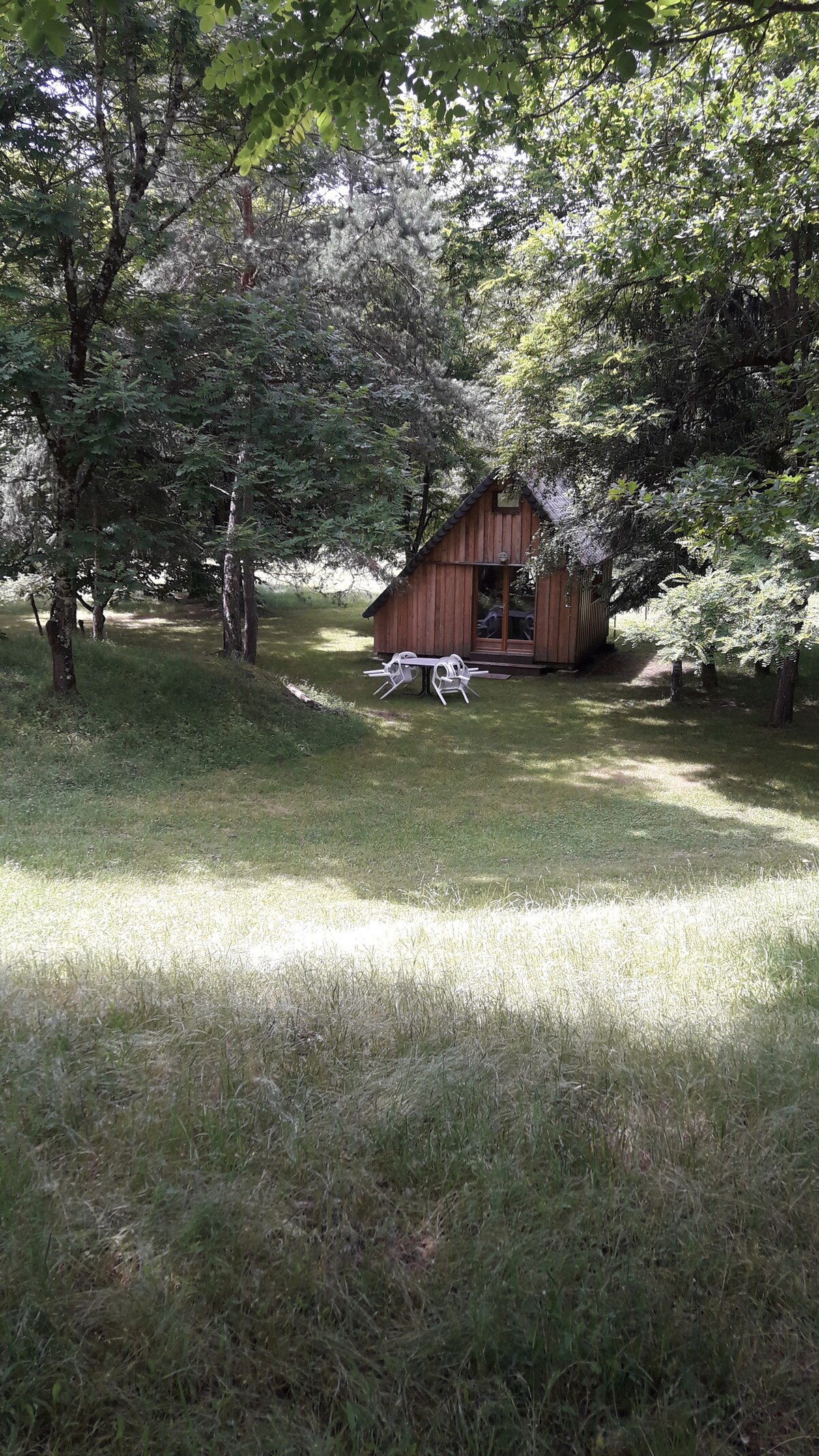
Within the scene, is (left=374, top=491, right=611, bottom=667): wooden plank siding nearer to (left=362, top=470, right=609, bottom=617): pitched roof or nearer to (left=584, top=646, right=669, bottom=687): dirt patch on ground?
(left=362, top=470, right=609, bottom=617): pitched roof

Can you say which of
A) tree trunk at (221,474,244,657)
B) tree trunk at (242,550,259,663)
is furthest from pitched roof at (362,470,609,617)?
tree trunk at (221,474,244,657)

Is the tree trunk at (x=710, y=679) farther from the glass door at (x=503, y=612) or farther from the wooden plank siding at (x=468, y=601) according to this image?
the glass door at (x=503, y=612)

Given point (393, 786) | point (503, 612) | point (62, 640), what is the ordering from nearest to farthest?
point (62, 640)
point (393, 786)
point (503, 612)

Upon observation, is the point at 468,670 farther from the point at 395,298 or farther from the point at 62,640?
the point at 62,640

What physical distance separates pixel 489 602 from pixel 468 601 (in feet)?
2.23

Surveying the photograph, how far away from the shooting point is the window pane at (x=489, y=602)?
995 inches

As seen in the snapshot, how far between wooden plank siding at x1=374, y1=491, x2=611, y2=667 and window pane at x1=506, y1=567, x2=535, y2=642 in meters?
0.47

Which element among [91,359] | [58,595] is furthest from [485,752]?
[91,359]

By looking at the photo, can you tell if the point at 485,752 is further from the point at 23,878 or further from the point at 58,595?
the point at 23,878

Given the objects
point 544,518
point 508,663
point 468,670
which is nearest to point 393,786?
point 468,670

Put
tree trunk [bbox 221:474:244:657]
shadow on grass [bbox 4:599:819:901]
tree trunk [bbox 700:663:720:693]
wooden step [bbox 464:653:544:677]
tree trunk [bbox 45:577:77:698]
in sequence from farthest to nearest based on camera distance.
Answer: wooden step [bbox 464:653:544:677] → tree trunk [bbox 700:663:720:693] → tree trunk [bbox 221:474:244:657] → tree trunk [bbox 45:577:77:698] → shadow on grass [bbox 4:599:819:901]

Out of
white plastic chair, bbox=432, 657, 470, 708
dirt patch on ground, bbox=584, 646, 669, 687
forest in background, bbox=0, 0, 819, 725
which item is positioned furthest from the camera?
dirt patch on ground, bbox=584, 646, 669, 687

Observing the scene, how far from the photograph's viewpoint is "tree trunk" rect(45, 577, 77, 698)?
551 inches

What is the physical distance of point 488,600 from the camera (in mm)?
25484
